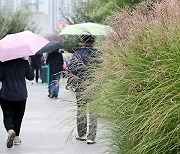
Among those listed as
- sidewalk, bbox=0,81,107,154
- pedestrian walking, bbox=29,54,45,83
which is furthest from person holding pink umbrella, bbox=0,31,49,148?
pedestrian walking, bbox=29,54,45,83

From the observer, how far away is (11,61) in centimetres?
809

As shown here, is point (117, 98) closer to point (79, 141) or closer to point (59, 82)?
point (59, 82)

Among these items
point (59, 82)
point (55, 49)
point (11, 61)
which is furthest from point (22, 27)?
point (59, 82)

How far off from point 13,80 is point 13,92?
210mm

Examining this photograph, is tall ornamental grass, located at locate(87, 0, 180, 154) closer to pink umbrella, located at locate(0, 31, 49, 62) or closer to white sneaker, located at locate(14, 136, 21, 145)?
pink umbrella, located at locate(0, 31, 49, 62)

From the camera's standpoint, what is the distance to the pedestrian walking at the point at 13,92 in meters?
7.93

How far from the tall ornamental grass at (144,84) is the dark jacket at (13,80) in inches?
127

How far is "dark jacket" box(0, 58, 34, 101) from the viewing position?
7930 mm

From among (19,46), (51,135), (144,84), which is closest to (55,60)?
(51,135)

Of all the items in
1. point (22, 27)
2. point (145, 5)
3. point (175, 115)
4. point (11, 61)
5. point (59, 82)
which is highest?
point (145, 5)

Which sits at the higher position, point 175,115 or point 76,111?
point 175,115

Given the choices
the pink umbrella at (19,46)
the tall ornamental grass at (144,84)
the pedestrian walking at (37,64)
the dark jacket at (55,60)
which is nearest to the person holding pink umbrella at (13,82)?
the pink umbrella at (19,46)

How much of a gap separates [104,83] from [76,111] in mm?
421

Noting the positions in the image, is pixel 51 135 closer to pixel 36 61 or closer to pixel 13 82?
pixel 13 82
